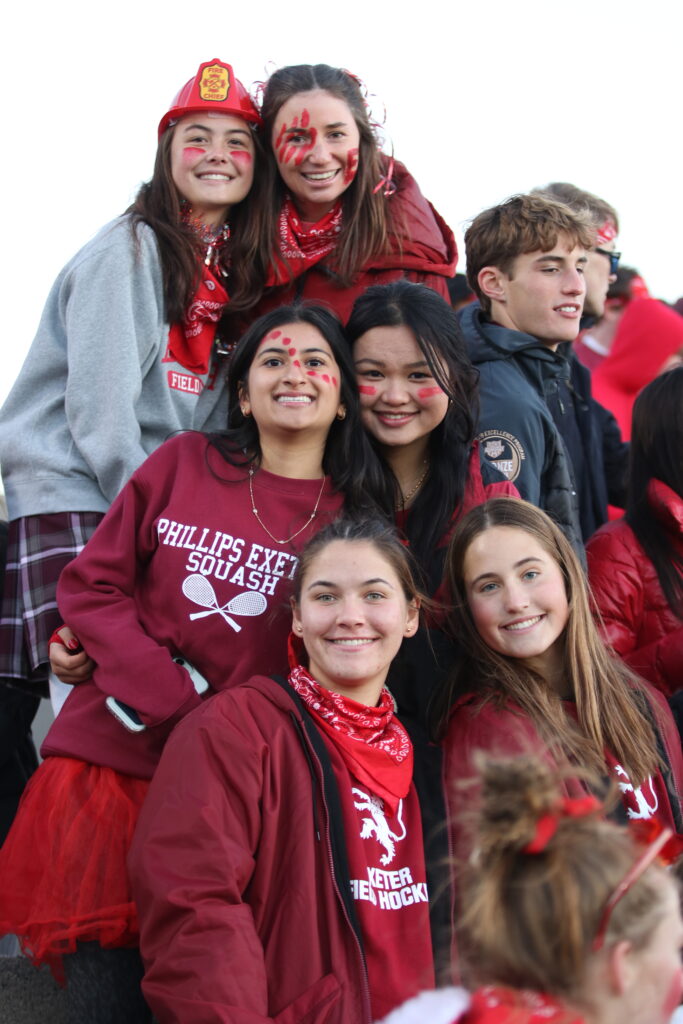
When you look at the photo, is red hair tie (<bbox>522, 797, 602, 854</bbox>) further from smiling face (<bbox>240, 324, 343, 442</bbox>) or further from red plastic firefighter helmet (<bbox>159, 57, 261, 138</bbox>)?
red plastic firefighter helmet (<bbox>159, 57, 261, 138</bbox>)

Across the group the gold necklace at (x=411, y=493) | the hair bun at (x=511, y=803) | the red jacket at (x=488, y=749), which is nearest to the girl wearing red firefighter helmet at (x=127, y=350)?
the gold necklace at (x=411, y=493)

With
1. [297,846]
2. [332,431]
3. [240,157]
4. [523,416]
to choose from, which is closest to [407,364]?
[332,431]

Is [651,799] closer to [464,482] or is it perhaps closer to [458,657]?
[458,657]

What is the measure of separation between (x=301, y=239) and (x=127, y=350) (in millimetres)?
748

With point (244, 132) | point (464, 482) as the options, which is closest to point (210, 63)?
point (244, 132)

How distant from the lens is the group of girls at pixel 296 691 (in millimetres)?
2311

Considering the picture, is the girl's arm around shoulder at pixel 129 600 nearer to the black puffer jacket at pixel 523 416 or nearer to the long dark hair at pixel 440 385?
the long dark hair at pixel 440 385

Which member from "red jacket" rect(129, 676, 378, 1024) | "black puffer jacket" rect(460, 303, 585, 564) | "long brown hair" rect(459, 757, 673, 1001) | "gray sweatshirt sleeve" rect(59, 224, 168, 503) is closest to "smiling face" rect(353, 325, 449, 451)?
"black puffer jacket" rect(460, 303, 585, 564)

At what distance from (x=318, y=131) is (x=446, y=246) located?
594 mm

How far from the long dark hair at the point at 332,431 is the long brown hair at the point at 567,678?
291 mm

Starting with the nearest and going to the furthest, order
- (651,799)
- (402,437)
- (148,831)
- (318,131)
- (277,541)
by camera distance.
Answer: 1. (148,831)
2. (651,799)
3. (277,541)
4. (402,437)
5. (318,131)

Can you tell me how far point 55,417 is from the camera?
11.0ft

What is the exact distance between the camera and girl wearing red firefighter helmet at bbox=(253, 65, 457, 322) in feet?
11.8

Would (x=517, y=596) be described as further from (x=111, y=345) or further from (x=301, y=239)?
(x=301, y=239)
